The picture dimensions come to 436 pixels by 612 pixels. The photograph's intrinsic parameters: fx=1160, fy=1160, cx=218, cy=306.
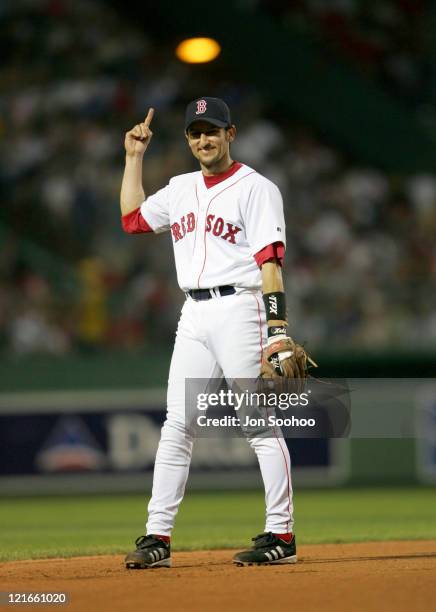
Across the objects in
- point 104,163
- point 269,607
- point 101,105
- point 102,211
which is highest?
point 101,105

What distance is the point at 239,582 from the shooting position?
432 centimetres

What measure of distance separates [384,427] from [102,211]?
3.50 metres

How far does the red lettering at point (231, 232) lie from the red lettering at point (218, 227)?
3 centimetres

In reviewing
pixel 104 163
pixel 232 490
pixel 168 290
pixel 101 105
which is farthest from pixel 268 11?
pixel 232 490

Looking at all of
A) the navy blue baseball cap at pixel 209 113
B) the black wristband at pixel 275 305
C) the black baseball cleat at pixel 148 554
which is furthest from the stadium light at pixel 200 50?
the black baseball cleat at pixel 148 554

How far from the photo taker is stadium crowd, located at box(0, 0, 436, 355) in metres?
10.8

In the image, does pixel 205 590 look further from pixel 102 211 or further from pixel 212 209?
pixel 102 211

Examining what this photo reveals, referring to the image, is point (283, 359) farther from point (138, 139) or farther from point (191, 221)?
point (138, 139)

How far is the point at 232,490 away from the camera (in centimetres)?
1126

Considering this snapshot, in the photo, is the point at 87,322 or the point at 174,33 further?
the point at 174,33

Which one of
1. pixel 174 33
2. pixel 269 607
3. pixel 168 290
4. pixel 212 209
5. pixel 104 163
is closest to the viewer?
pixel 269 607

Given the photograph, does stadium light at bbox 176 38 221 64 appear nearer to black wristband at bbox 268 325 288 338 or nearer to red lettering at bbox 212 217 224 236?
red lettering at bbox 212 217 224 236

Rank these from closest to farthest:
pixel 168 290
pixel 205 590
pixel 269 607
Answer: pixel 269 607
pixel 205 590
pixel 168 290

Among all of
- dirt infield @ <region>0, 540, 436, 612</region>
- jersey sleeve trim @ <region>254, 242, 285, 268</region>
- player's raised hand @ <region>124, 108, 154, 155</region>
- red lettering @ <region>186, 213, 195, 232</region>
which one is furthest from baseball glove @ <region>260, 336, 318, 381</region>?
player's raised hand @ <region>124, 108, 154, 155</region>
